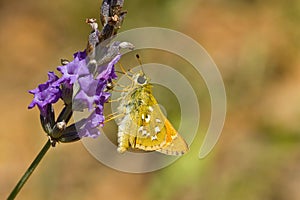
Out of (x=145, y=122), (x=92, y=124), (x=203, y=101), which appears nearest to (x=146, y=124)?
(x=145, y=122)

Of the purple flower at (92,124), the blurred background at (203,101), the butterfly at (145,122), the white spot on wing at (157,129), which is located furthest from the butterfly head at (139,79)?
the blurred background at (203,101)

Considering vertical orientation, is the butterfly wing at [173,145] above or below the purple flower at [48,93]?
above

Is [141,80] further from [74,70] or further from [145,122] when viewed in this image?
[74,70]

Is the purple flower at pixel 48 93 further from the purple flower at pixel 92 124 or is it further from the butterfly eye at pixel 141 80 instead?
the butterfly eye at pixel 141 80

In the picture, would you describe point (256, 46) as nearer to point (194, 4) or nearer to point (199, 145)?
point (194, 4)

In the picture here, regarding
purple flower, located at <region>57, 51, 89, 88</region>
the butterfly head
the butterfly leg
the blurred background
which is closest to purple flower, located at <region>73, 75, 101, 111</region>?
purple flower, located at <region>57, 51, 89, 88</region>

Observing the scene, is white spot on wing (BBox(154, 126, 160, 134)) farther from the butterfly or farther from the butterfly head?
the butterfly head
